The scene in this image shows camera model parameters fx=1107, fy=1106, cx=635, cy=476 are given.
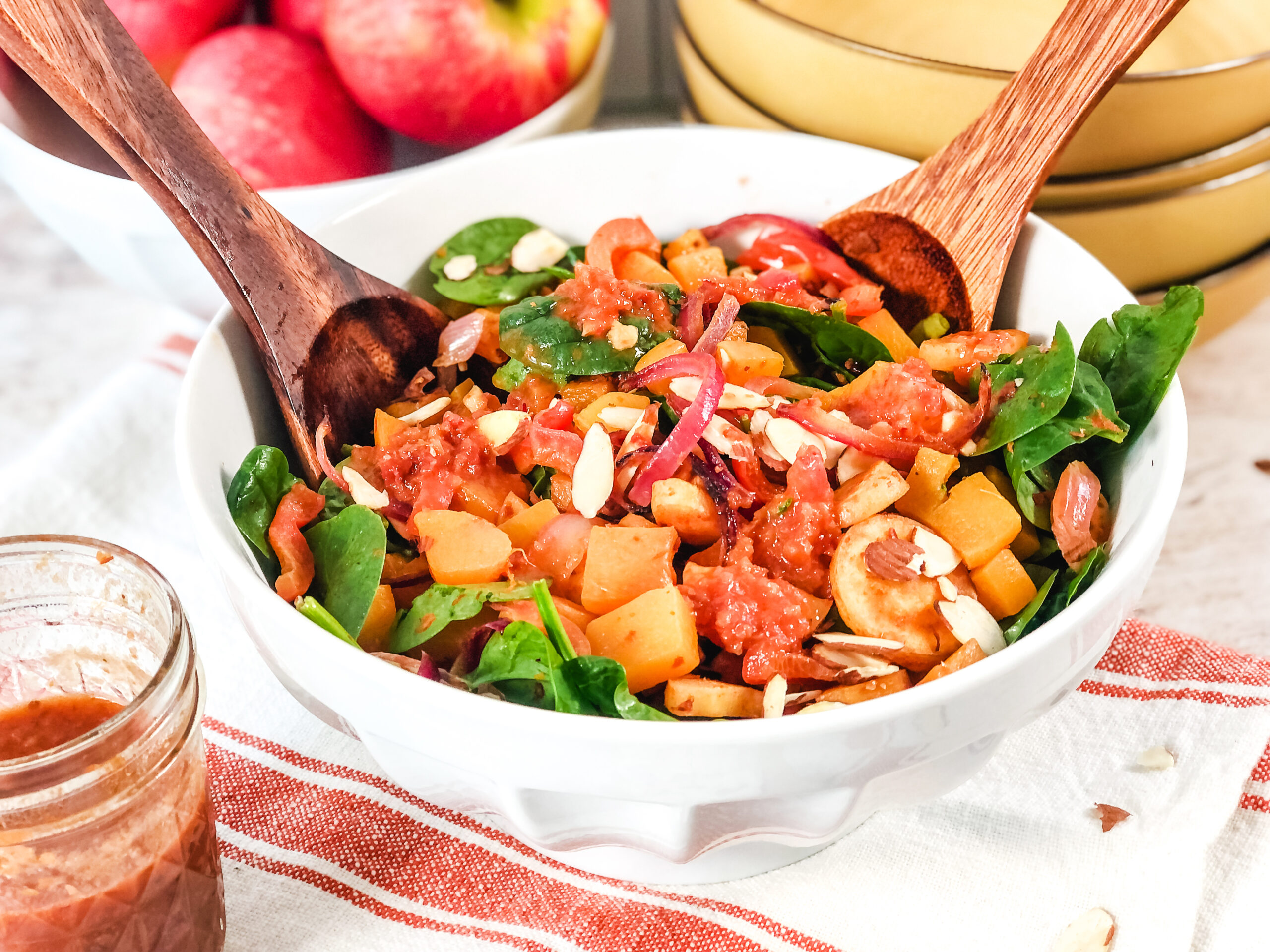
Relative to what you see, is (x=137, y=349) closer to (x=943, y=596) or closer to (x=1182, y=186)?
(x=943, y=596)

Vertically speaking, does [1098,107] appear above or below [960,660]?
above

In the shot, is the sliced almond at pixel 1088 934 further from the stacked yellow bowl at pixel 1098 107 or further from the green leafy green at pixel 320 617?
the stacked yellow bowl at pixel 1098 107

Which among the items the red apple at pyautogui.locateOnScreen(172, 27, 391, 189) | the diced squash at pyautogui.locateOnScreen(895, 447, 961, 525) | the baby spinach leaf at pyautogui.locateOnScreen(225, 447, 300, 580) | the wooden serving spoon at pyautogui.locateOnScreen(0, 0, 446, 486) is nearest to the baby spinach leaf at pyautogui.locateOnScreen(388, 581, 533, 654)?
the baby spinach leaf at pyautogui.locateOnScreen(225, 447, 300, 580)

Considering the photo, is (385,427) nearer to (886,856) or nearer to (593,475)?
(593,475)

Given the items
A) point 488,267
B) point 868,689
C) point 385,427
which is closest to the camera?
point 868,689

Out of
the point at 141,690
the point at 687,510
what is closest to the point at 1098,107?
the point at 687,510

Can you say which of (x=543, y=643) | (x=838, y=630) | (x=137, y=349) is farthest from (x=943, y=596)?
(x=137, y=349)

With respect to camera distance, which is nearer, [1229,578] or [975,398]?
[975,398]
